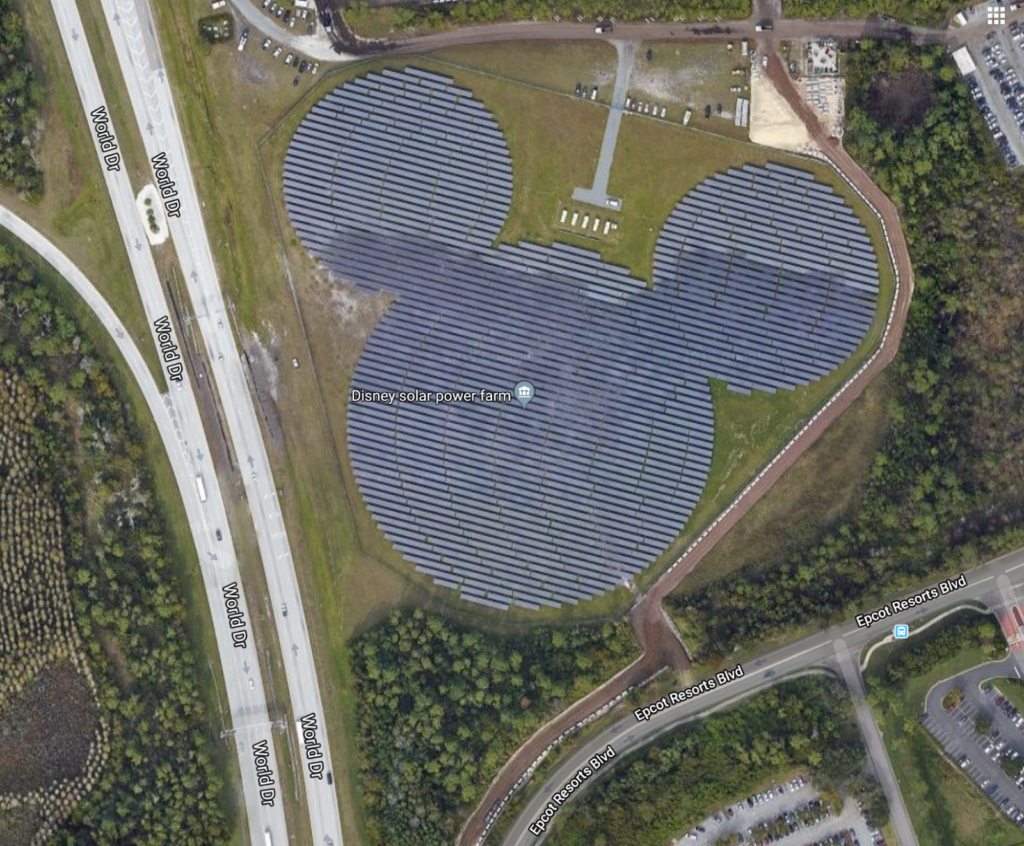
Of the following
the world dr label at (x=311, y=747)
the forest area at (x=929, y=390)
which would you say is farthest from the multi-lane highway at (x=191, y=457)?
the forest area at (x=929, y=390)

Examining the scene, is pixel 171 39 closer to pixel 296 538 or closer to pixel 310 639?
pixel 296 538

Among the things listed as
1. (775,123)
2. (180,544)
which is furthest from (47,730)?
(775,123)

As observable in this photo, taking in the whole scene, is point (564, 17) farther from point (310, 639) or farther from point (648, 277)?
point (310, 639)

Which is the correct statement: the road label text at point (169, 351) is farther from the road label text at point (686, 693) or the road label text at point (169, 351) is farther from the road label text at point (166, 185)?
the road label text at point (686, 693)

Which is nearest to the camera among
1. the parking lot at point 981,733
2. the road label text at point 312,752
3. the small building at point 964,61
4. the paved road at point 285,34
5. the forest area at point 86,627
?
the forest area at point 86,627

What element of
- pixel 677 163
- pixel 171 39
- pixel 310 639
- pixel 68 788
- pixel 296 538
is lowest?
pixel 68 788

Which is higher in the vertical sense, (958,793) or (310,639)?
(310,639)

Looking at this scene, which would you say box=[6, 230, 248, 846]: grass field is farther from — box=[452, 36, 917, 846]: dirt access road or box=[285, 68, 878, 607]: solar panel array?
box=[452, 36, 917, 846]: dirt access road

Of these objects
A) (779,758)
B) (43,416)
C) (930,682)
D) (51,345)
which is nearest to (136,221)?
(51,345)
